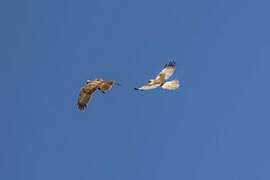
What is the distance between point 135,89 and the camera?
48.1m

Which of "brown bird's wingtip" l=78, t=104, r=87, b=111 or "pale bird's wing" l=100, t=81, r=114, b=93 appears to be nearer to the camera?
"pale bird's wing" l=100, t=81, r=114, b=93

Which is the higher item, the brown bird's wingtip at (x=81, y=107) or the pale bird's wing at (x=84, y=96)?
the pale bird's wing at (x=84, y=96)

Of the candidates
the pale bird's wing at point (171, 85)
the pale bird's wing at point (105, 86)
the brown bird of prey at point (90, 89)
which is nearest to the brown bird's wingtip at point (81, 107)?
the brown bird of prey at point (90, 89)

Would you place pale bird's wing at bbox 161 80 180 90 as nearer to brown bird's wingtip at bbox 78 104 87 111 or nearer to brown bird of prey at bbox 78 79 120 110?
brown bird of prey at bbox 78 79 120 110

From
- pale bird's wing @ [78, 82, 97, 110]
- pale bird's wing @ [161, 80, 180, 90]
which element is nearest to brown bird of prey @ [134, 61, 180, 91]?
pale bird's wing @ [161, 80, 180, 90]

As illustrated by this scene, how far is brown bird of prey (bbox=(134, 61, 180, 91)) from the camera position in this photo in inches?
1990

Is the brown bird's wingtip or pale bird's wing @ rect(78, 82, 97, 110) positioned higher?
pale bird's wing @ rect(78, 82, 97, 110)

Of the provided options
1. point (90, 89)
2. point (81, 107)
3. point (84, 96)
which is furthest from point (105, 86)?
point (81, 107)

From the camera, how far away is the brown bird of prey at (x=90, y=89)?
49.8 meters

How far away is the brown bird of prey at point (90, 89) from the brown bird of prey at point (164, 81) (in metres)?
2.19

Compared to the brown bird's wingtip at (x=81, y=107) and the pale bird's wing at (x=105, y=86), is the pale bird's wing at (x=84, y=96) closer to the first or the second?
the brown bird's wingtip at (x=81, y=107)

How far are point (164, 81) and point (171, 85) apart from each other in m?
1.52

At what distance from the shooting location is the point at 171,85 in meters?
50.8

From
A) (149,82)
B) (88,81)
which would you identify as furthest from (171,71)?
(88,81)
